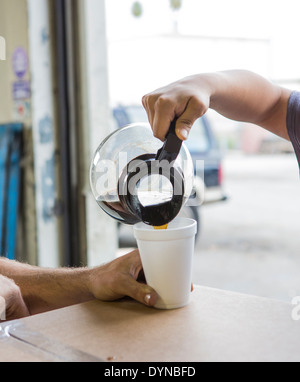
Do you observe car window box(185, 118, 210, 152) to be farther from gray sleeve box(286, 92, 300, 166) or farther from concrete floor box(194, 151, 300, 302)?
gray sleeve box(286, 92, 300, 166)

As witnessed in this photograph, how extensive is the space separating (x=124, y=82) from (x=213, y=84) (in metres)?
A: 3.83

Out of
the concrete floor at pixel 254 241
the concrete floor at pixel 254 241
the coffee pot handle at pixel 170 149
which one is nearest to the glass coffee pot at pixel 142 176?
the coffee pot handle at pixel 170 149

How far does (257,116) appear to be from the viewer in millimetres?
1399

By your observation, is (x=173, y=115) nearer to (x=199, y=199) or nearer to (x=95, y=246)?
(x=95, y=246)

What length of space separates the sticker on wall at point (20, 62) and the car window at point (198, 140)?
8.13 ft

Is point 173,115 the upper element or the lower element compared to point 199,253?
upper

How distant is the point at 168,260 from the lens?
931 millimetres

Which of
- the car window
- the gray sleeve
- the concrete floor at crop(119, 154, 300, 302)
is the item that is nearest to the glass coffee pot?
the gray sleeve

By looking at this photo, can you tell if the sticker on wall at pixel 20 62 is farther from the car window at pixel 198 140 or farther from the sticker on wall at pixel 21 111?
the car window at pixel 198 140

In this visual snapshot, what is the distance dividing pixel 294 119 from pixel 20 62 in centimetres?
179

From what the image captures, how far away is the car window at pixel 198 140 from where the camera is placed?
15.9ft

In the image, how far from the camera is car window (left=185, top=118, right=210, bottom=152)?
486cm

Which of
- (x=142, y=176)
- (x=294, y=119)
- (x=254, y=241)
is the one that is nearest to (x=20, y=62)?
(x=294, y=119)
